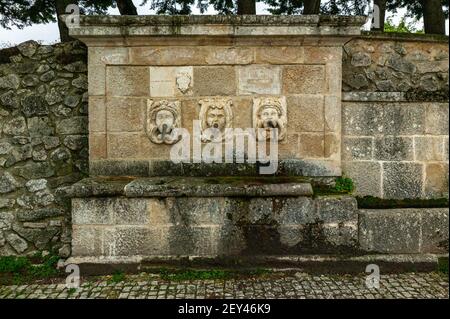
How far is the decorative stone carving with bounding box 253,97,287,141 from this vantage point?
13.7ft

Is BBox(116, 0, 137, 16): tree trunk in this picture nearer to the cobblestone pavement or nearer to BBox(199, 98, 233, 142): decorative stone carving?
BBox(199, 98, 233, 142): decorative stone carving

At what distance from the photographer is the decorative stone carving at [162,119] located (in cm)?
416

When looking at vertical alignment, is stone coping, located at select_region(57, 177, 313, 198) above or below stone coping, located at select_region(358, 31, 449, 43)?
below

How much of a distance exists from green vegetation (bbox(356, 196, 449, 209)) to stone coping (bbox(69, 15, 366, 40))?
182 centimetres

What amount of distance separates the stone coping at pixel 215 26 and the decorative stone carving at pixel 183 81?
434 mm

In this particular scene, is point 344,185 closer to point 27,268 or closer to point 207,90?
point 207,90

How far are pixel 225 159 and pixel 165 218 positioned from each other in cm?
96

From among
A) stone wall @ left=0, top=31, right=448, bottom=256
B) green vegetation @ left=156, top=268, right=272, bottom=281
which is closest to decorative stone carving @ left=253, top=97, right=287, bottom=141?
stone wall @ left=0, top=31, right=448, bottom=256

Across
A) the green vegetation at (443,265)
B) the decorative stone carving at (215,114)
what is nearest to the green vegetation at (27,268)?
the decorative stone carving at (215,114)

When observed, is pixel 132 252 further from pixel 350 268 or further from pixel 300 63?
pixel 300 63

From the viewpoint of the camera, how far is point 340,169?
4.25 meters

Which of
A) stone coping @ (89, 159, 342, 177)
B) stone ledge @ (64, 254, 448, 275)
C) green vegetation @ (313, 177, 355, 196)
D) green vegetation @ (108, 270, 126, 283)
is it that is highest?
stone coping @ (89, 159, 342, 177)

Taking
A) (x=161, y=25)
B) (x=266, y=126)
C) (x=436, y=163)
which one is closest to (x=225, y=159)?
(x=266, y=126)

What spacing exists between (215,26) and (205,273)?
251cm
